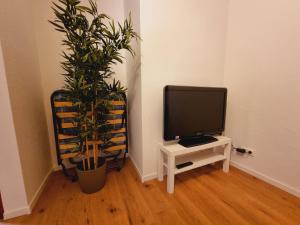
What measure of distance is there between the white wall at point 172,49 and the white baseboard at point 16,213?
1.16m

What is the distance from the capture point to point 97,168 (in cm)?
160

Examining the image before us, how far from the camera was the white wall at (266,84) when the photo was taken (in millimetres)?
1552

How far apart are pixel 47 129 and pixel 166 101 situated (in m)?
1.62

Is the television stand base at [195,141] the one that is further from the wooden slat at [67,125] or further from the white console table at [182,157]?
the wooden slat at [67,125]

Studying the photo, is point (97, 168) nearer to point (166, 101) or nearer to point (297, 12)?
point (166, 101)

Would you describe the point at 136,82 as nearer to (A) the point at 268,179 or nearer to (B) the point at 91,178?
(B) the point at 91,178

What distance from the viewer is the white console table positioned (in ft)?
5.32

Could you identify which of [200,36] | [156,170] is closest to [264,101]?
[200,36]

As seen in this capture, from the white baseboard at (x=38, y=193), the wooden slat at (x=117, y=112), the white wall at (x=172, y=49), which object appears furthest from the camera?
the wooden slat at (x=117, y=112)

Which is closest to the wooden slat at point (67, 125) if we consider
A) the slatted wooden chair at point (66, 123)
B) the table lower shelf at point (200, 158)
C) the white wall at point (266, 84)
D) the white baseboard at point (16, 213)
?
the slatted wooden chair at point (66, 123)

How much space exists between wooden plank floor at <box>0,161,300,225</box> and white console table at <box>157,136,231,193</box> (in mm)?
187

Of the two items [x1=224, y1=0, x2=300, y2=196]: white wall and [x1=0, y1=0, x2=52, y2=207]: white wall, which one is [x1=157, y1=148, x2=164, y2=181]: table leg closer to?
[x1=224, y1=0, x2=300, y2=196]: white wall

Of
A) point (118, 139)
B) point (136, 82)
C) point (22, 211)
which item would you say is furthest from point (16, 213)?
point (136, 82)

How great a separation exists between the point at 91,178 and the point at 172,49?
1703mm
